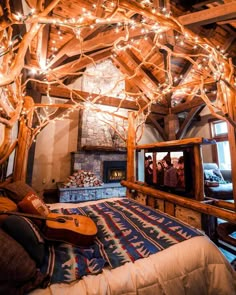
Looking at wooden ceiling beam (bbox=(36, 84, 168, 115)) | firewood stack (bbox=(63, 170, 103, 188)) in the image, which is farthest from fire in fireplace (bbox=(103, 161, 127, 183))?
wooden ceiling beam (bbox=(36, 84, 168, 115))

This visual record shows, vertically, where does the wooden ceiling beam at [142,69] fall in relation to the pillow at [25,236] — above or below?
above

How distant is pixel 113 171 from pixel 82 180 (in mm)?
1238

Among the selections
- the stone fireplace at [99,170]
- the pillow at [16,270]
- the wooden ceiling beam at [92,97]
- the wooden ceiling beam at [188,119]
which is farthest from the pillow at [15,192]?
the wooden ceiling beam at [188,119]

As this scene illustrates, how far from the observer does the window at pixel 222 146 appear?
5500mm

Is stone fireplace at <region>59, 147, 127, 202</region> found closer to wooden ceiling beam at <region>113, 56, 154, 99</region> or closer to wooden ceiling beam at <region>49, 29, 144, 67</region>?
wooden ceiling beam at <region>113, 56, 154, 99</region>

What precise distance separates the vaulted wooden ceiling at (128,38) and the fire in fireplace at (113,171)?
2024mm

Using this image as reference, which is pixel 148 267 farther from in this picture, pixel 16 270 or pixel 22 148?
pixel 22 148

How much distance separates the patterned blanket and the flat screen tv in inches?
19.5

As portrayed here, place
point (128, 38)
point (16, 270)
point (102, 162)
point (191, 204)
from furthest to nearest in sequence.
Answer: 1. point (102, 162)
2. point (128, 38)
3. point (191, 204)
4. point (16, 270)

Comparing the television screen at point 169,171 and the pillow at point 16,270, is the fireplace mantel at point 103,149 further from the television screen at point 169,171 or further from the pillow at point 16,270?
the pillow at point 16,270

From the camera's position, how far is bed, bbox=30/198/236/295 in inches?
36.3

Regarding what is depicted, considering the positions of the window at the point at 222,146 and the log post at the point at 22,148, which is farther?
the window at the point at 222,146

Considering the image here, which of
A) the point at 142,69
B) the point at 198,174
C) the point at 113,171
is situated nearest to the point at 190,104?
the point at 142,69

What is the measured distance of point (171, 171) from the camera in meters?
2.23
